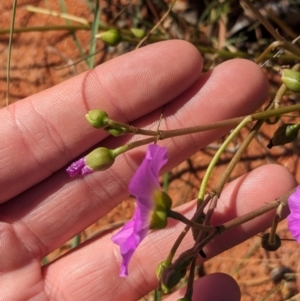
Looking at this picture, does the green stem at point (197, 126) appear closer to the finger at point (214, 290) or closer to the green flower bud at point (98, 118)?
the green flower bud at point (98, 118)

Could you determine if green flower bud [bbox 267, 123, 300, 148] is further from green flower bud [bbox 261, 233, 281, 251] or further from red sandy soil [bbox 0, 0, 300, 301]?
red sandy soil [bbox 0, 0, 300, 301]

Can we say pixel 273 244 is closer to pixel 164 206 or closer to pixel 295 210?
pixel 295 210

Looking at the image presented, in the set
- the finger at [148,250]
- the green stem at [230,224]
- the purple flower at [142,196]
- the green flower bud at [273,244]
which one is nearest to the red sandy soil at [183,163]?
the finger at [148,250]

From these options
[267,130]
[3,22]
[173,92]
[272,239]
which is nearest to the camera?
[272,239]

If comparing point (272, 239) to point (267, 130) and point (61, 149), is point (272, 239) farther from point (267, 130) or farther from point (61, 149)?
point (267, 130)

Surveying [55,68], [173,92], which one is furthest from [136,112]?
[55,68]

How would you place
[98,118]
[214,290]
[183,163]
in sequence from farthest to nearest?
[183,163] < [214,290] < [98,118]

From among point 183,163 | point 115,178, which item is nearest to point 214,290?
point 115,178

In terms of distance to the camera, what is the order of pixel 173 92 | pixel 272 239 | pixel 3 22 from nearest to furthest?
pixel 272 239 < pixel 173 92 < pixel 3 22
